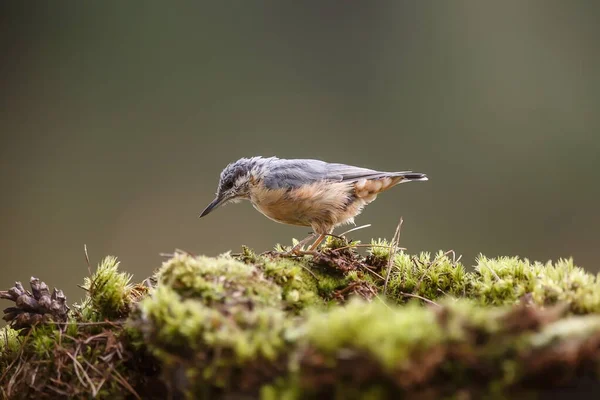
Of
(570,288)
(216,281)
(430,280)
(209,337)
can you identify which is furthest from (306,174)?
(209,337)

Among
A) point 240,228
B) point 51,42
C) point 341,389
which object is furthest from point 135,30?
point 341,389

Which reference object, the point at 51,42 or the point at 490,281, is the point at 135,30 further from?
the point at 490,281

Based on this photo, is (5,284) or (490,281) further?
(5,284)

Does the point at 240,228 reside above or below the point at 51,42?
below

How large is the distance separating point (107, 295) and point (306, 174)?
4.44ft

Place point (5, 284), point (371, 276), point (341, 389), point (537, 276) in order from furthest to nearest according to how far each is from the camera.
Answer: point (5, 284) < point (371, 276) < point (537, 276) < point (341, 389)

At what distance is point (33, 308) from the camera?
164cm

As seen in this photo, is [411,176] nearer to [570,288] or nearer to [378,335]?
[570,288]

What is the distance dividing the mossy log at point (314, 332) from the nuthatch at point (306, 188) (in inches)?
28.4

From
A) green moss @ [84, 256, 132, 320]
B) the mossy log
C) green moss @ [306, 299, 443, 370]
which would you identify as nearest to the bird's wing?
the mossy log

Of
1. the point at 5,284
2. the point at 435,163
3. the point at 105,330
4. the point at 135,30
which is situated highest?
the point at 135,30

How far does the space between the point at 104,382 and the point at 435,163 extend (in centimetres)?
446

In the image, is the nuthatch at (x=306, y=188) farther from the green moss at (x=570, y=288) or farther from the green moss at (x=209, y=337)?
the green moss at (x=209, y=337)

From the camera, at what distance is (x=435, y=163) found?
5.38 metres
